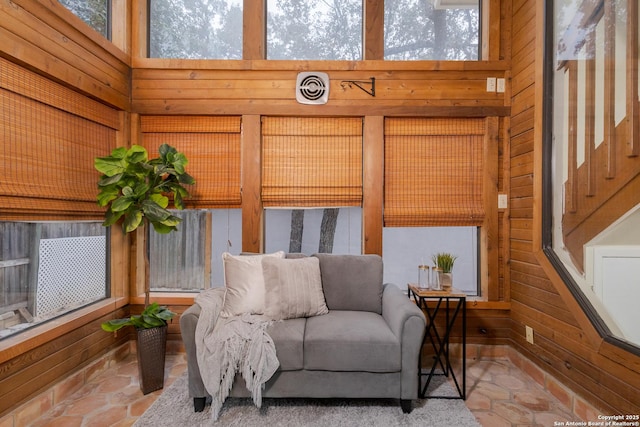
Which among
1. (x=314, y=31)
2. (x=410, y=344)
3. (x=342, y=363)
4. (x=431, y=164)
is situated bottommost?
(x=342, y=363)

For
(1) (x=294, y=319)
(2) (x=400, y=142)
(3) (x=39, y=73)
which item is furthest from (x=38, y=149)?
(2) (x=400, y=142)

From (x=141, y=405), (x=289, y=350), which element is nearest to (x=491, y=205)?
(x=289, y=350)

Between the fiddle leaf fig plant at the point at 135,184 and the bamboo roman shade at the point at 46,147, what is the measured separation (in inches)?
8.2

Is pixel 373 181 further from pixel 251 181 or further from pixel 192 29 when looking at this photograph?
pixel 192 29

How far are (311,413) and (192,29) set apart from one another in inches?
137

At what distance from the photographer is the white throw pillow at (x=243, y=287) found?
2.25 metres

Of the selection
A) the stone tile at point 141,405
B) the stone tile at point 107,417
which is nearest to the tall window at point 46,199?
Result: the stone tile at point 107,417

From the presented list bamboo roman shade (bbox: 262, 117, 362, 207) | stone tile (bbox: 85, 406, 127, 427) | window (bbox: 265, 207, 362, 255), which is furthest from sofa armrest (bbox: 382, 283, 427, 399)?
stone tile (bbox: 85, 406, 127, 427)

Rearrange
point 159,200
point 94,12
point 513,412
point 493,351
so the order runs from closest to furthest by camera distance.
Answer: point 513,412, point 159,200, point 94,12, point 493,351

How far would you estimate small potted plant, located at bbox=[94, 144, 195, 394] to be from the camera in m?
2.26

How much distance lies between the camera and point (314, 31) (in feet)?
10.0

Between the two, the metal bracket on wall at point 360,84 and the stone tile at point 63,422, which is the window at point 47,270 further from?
the metal bracket on wall at point 360,84

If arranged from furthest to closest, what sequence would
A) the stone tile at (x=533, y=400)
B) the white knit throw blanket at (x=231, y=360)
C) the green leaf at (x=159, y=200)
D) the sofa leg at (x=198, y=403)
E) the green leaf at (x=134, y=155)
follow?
1. the green leaf at (x=159, y=200)
2. the green leaf at (x=134, y=155)
3. the stone tile at (x=533, y=400)
4. the sofa leg at (x=198, y=403)
5. the white knit throw blanket at (x=231, y=360)

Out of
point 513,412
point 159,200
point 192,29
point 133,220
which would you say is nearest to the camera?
point 513,412
